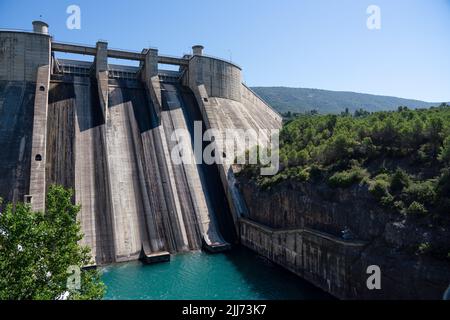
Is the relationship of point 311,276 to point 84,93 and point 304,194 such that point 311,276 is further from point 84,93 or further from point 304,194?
point 84,93

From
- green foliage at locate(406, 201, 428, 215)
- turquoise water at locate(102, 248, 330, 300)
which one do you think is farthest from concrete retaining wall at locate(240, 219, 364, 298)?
green foliage at locate(406, 201, 428, 215)

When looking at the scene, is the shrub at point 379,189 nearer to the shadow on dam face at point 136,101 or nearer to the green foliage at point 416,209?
the green foliage at point 416,209

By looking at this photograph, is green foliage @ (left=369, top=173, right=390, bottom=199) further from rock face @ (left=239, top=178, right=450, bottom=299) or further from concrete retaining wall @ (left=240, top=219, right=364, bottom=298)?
concrete retaining wall @ (left=240, top=219, right=364, bottom=298)

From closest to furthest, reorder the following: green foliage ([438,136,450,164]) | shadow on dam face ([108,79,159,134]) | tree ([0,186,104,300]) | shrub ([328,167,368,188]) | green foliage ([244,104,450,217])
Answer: tree ([0,186,104,300]), green foliage ([244,104,450,217]), green foliage ([438,136,450,164]), shrub ([328,167,368,188]), shadow on dam face ([108,79,159,134])

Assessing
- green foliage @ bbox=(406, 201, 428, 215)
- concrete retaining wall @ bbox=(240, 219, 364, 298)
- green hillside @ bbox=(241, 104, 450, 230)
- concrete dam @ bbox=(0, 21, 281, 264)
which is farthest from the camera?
concrete dam @ bbox=(0, 21, 281, 264)

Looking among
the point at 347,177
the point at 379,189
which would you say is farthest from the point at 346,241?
the point at 347,177

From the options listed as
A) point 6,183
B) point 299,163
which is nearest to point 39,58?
point 6,183
